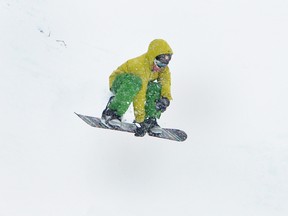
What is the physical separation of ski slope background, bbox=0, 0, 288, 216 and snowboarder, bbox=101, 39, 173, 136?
0.50 metres

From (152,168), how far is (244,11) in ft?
35.0

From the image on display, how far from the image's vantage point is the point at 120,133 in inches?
273

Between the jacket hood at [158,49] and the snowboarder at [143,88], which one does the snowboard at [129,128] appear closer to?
the snowboarder at [143,88]

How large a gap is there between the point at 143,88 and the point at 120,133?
3.53 feet

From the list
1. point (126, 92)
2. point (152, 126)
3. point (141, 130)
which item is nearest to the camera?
point (126, 92)

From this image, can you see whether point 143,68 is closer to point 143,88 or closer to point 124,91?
point 143,88

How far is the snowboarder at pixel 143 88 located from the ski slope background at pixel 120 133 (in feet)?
1.64

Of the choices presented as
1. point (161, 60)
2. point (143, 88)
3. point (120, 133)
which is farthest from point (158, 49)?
point (120, 133)

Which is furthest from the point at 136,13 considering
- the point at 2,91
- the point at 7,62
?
the point at 2,91

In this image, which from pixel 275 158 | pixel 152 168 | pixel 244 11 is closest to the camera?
pixel 152 168

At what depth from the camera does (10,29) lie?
28.9ft

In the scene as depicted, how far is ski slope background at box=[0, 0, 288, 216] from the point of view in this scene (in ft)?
17.7

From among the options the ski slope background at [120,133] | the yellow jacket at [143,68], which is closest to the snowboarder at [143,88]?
the yellow jacket at [143,68]

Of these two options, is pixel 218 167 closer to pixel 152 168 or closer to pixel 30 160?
pixel 152 168
